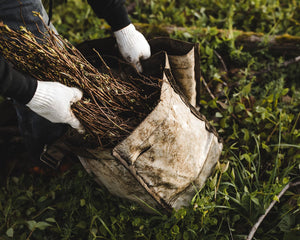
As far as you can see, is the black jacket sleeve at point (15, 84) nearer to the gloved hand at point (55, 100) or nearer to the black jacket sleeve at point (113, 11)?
the gloved hand at point (55, 100)

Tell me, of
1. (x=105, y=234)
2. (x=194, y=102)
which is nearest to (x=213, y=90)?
(x=194, y=102)

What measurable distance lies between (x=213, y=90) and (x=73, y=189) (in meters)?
1.54

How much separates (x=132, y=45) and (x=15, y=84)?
0.83m

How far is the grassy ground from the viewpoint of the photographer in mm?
1627

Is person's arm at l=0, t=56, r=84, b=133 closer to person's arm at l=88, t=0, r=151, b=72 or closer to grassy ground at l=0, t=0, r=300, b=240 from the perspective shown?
person's arm at l=88, t=0, r=151, b=72

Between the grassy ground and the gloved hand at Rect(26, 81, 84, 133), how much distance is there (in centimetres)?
75

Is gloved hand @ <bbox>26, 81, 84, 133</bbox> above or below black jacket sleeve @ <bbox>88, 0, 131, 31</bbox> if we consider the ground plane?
below

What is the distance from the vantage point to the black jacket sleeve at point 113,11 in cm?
161

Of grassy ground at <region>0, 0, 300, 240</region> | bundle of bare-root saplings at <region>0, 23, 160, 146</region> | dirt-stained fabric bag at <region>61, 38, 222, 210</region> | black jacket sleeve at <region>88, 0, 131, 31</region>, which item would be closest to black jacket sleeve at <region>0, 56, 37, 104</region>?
bundle of bare-root saplings at <region>0, 23, 160, 146</region>

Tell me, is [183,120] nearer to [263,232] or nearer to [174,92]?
[174,92]

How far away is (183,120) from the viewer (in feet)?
5.04

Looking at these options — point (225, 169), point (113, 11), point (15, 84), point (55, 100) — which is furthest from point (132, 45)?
point (225, 169)

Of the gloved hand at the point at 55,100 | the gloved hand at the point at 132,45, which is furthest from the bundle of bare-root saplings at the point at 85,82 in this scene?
the gloved hand at the point at 132,45

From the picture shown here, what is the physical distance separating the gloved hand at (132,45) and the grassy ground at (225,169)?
2.31 feet
